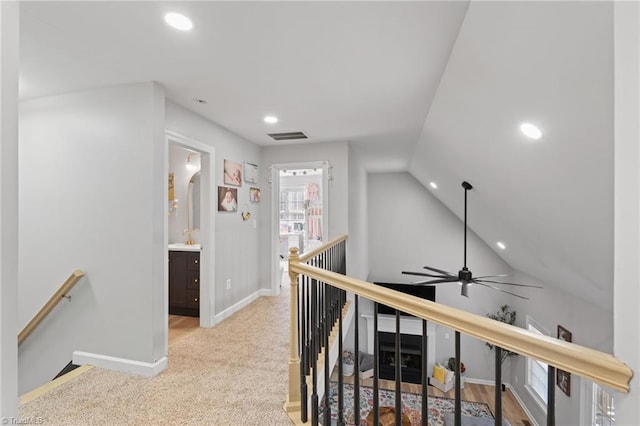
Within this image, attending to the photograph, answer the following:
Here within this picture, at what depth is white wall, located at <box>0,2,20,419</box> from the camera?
845 millimetres

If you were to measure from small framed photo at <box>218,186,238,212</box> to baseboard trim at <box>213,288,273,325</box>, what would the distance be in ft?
4.08

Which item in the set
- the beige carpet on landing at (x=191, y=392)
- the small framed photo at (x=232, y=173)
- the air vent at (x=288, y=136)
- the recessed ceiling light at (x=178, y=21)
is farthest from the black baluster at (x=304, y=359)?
the air vent at (x=288, y=136)

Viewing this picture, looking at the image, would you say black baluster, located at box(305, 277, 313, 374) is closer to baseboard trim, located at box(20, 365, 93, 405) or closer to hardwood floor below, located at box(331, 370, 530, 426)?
baseboard trim, located at box(20, 365, 93, 405)

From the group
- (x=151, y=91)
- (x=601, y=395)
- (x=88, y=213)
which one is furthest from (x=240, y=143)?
(x=601, y=395)

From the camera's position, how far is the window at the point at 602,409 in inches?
154

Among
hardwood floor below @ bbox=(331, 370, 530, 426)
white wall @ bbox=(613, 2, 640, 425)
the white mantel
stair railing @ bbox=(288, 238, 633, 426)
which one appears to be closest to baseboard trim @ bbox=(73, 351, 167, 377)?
stair railing @ bbox=(288, 238, 633, 426)

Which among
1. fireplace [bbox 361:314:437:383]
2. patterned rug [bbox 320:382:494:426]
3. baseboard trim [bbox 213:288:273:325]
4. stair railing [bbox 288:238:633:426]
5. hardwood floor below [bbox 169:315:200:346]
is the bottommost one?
patterned rug [bbox 320:382:494:426]

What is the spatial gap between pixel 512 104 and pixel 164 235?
2.77 metres

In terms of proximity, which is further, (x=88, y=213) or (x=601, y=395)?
(x=601, y=395)

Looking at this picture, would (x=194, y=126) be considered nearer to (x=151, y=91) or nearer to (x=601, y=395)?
(x=151, y=91)

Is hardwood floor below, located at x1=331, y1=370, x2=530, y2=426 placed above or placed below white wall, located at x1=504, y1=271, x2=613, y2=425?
below

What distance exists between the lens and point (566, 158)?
1.85 metres

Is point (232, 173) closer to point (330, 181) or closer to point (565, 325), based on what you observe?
point (330, 181)

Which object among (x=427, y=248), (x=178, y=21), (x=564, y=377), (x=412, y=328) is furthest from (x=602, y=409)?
(x=178, y=21)
